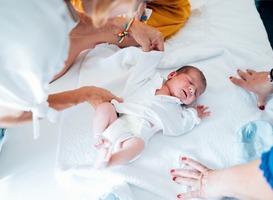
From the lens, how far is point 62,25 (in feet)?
2.48

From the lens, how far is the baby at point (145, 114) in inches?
44.5

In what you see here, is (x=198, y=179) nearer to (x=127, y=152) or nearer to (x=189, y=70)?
(x=127, y=152)

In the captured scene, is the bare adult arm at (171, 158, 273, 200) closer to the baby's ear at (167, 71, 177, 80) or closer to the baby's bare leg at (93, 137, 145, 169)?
the baby's bare leg at (93, 137, 145, 169)

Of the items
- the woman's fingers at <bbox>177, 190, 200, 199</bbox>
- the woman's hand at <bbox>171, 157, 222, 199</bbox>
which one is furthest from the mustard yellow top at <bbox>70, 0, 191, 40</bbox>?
the woman's fingers at <bbox>177, 190, 200, 199</bbox>

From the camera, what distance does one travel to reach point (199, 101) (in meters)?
1.43

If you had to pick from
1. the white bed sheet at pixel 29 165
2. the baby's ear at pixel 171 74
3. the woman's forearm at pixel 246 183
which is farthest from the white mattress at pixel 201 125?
the woman's forearm at pixel 246 183

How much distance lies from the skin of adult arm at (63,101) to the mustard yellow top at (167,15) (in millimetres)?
567

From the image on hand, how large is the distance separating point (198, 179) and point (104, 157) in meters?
0.32

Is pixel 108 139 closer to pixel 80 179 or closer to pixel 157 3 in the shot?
pixel 80 179

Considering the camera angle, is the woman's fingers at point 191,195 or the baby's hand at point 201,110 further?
the baby's hand at point 201,110

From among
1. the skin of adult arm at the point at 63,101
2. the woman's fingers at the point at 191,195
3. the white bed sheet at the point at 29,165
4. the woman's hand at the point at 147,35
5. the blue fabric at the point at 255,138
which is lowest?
the white bed sheet at the point at 29,165

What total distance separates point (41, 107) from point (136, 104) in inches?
17.3

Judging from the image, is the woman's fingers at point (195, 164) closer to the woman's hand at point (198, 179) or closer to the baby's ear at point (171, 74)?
the woman's hand at point (198, 179)

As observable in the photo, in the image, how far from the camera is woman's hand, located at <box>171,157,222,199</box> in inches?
40.4
